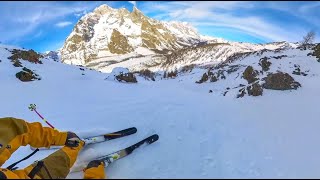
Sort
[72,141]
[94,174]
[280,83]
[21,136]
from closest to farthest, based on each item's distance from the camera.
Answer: [94,174], [21,136], [72,141], [280,83]

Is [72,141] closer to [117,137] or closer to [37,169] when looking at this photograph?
[37,169]

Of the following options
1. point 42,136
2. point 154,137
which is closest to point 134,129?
point 154,137

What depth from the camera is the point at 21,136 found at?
20.0ft

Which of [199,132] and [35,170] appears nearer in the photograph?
[35,170]

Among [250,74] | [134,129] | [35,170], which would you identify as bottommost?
[35,170]

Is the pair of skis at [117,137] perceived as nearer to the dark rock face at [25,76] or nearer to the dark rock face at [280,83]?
the dark rock face at [280,83]

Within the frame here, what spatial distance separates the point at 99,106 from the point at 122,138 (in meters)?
5.25

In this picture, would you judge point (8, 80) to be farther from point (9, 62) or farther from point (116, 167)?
point (116, 167)

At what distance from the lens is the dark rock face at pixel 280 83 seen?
1619 centimetres

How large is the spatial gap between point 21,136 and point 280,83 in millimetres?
13481

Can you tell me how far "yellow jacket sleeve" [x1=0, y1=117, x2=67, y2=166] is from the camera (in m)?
5.91

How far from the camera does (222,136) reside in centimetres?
723

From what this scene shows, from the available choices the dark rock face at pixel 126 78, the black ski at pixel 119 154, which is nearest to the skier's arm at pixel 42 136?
the black ski at pixel 119 154

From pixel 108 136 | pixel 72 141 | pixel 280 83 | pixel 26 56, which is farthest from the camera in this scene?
pixel 26 56
